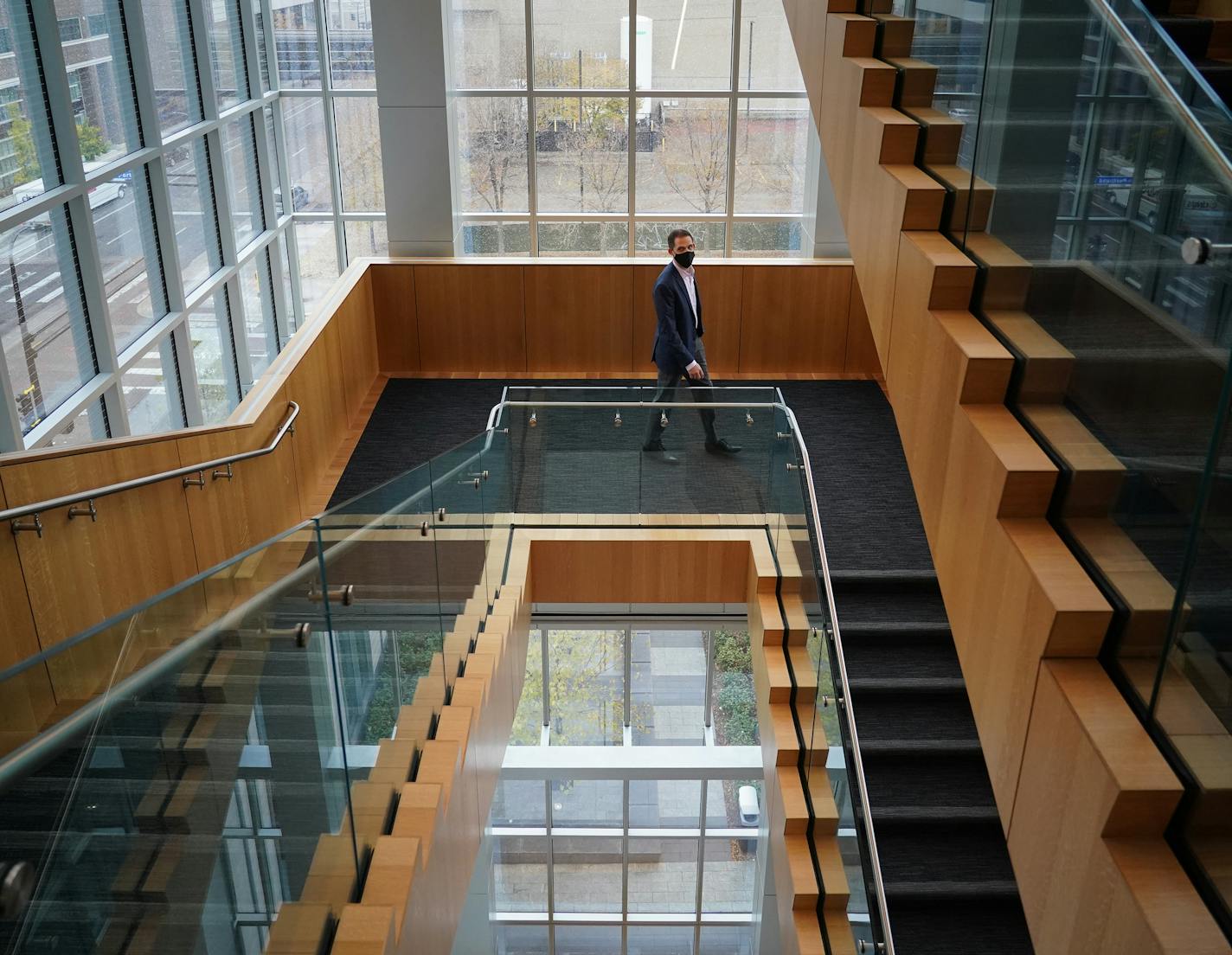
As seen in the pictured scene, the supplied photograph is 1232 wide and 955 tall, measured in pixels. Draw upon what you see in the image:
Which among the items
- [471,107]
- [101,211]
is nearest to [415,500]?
[101,211]

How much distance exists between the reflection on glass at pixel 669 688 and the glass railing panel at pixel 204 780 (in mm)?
8801

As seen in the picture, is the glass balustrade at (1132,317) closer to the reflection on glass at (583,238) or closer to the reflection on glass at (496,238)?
the reflection on glass at (583,238)

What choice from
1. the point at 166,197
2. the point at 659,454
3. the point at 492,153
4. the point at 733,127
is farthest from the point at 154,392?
the point at 733,127

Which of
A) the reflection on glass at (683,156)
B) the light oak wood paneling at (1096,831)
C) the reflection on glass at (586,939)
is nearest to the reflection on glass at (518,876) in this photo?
the reflection on glass at (586,939)

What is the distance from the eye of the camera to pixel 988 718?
3436 millimetres

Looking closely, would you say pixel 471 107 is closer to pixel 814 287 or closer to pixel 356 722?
pixel 814 287

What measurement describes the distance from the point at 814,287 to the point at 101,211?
20.4ft

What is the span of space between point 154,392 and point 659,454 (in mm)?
4235

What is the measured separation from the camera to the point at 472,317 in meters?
10.6

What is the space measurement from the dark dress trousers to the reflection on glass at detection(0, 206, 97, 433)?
4.03 m

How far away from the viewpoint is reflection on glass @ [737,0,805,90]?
37.4 ft

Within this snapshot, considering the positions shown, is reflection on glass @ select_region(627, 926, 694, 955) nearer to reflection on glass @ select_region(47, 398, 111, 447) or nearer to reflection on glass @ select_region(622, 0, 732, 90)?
reflection on glass @ select_region(47, 398, 111, 447)

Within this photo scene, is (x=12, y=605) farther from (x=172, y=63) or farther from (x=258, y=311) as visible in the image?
(x=258, y=311)

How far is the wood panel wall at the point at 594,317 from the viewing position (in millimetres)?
10352
